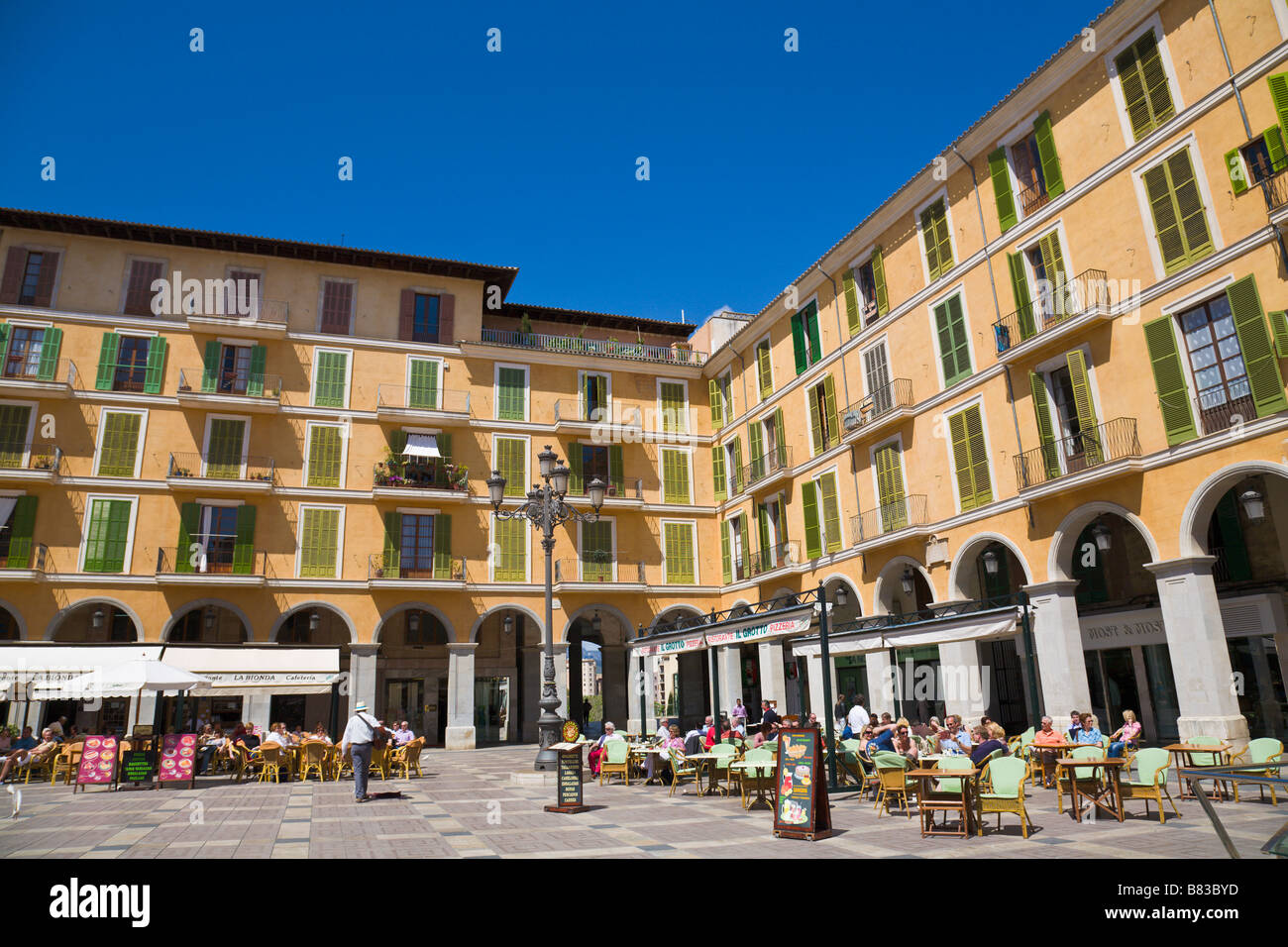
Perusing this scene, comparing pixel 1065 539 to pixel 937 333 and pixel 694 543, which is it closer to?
pixel 937 333

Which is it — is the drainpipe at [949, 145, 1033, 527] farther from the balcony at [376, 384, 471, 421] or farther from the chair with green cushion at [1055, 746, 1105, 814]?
the balcony at [376, 384, 471, 421]

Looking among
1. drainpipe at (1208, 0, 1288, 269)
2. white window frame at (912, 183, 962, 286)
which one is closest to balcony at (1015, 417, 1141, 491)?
drainpipe at (1208, 0, 1288, 269)

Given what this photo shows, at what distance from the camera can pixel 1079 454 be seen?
675 inches

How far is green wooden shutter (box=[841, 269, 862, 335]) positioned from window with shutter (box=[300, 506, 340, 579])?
18.0m

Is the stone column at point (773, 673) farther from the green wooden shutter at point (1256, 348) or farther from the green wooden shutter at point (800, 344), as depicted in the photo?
the green wooden shutter at point (1256, 348)

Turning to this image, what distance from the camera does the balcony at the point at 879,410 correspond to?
71.7 ft

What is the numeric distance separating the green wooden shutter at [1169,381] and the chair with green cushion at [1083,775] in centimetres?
747

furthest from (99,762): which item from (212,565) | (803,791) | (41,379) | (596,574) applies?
(596,574)
